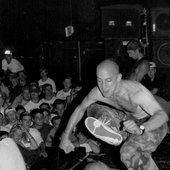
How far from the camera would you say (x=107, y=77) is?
12.3 ft

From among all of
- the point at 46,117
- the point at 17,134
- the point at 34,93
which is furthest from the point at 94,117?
the point at 34,93

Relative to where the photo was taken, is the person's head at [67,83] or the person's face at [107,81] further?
the person's head at [67,83]

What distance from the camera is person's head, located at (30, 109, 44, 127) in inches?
244

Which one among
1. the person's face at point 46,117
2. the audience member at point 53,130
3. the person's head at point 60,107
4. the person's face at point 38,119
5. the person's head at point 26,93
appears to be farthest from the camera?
the person's head at point 26,93

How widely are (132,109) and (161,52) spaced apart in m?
4.47

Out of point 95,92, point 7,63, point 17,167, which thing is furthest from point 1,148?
point 7,63

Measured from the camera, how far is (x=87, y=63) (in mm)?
10023

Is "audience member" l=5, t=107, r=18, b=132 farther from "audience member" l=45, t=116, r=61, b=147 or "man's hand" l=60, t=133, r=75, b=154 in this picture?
"man's hand" l=60, t=133, r=75, b=154

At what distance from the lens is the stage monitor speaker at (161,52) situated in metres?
8.43

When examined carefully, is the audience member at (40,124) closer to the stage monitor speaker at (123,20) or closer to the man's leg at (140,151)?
the man's leg at (140,151)

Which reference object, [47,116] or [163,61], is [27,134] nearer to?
[47,116]

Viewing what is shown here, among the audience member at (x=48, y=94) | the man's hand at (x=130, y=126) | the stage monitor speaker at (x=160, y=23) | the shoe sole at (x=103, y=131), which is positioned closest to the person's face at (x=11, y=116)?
the audience member at (x=48, y=94)

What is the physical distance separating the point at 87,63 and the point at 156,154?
503 centimetres

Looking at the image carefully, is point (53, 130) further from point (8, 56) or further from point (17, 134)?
point (8, 56)
